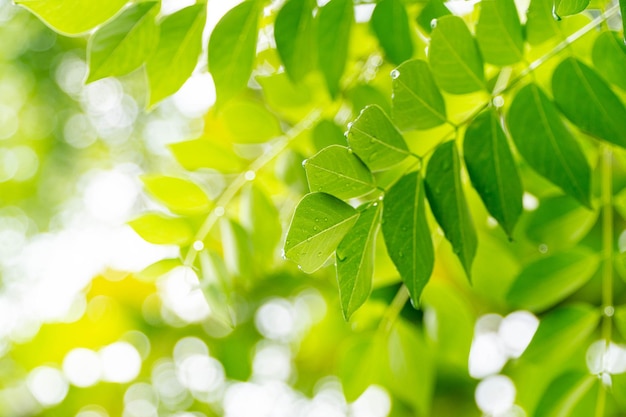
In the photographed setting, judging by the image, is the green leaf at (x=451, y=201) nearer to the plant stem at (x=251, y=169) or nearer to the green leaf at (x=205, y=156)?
the plant stem at (x=251, y=169)

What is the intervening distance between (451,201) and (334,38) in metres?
0.21

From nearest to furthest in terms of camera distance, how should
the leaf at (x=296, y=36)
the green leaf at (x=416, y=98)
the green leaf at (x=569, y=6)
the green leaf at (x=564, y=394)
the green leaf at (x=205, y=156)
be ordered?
1. the green leaf at (x=569, y=6)
2. the green leaf at (x=416, y=98)
3. the leaf at (x=296, y=36)
4. the green leaf at (x=564, y=394)
5. the green leaf at (x=205, y=156)

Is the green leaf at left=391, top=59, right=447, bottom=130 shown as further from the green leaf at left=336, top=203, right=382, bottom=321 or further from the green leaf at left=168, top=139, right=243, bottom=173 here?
the green leaf at left=168, top=139, right=243, bottom=173

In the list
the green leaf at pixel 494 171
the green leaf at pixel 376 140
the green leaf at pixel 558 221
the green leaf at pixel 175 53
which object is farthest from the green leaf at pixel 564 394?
the green leaf at pixel 175 53

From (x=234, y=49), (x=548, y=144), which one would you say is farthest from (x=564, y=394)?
(x=234, y=49)

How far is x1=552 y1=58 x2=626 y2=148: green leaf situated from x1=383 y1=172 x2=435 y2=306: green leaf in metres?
0.18

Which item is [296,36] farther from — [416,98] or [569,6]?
[569,6]

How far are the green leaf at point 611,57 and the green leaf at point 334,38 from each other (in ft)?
0.73

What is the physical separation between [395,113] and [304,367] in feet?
4.18

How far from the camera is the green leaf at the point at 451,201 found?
0.53 meters

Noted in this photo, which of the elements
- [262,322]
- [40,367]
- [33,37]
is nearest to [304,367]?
[262,322]

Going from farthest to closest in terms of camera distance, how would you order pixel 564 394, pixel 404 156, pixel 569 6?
pixel 564 394, pixel 404 156, pixel 569 6

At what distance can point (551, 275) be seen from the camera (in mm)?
781

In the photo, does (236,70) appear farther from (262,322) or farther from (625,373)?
(262,322)
